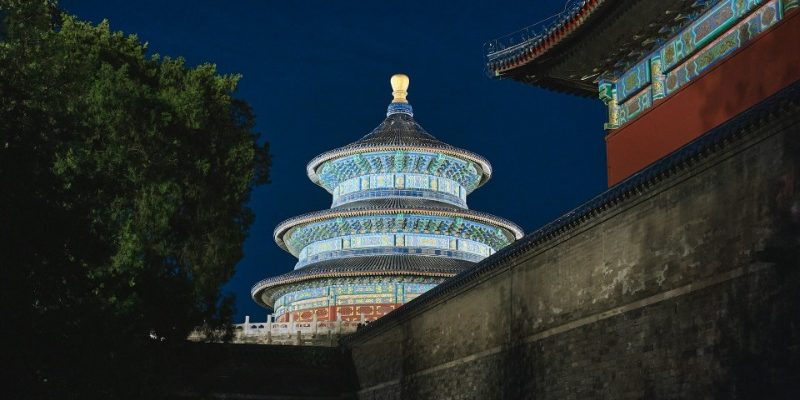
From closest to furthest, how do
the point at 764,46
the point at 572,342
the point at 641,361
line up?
the point at 641,361 → the point at 764,46 → the point at 572,342

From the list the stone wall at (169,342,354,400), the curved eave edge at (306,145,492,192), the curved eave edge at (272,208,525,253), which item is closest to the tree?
the stone wall at (169,342,354,400)

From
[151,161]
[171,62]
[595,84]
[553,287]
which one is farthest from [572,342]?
[171,62]

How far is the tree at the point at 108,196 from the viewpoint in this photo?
1144 cm

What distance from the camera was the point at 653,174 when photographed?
43.9 feet

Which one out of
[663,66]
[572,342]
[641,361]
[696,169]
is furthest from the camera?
[663,66]

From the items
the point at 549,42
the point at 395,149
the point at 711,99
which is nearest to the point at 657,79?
the point at 711,99

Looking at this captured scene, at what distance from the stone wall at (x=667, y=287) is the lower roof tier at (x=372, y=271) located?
16.6m

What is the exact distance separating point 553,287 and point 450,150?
83.0 feet

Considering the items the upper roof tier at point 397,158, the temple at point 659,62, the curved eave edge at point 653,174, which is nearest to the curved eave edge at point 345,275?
the upper roof tier at point 397,158

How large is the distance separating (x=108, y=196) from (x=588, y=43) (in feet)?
29.2

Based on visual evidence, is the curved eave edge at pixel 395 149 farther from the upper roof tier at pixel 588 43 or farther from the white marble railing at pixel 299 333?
the upper roof tier at pixel 588 43

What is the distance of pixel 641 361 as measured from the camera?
13594mm

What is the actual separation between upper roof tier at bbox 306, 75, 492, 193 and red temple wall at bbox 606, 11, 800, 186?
22383mm

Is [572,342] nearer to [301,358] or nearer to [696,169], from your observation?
[696,169]
